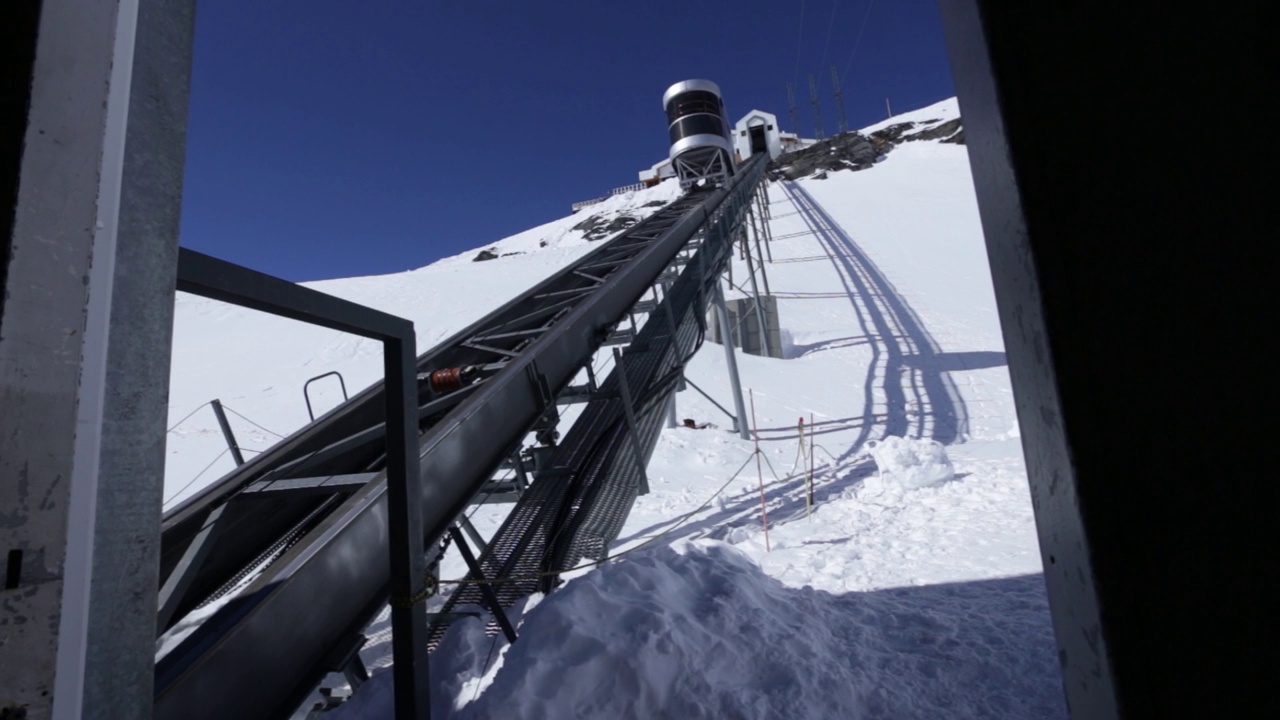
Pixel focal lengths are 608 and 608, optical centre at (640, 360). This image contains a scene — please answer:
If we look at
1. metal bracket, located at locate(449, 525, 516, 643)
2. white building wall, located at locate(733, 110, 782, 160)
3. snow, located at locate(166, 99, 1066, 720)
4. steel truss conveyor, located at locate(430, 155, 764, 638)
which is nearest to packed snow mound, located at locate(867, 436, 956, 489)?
snow, located at locate(166, 99, 1066, 720)

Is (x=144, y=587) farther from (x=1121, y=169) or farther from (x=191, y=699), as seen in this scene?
(x=1121, y=169)

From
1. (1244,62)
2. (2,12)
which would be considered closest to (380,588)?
(2,12)

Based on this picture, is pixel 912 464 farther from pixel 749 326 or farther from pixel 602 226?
pixel 602 226

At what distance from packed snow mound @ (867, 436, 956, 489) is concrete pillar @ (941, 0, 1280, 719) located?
5757 millimetres

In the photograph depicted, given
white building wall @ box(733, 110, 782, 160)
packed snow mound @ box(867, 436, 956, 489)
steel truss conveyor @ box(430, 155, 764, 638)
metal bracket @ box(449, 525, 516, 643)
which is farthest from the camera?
white building wall @ box(733, 110, 782, 160)

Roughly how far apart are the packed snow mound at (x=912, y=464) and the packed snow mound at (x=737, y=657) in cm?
266

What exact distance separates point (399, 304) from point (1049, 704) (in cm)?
1762

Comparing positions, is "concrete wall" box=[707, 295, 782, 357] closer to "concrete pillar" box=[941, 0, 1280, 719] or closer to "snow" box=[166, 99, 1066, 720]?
"snow" box=[166, 99, 1066, 720]

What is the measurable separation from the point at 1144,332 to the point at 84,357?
1548 mm

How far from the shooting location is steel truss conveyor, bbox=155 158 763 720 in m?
1.84

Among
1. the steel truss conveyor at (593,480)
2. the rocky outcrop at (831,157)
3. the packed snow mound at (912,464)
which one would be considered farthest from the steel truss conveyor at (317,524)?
the rocky outcrop at (831,157)

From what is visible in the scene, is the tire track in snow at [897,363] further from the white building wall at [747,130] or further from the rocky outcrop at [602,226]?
the rocky outcrop at [602,226]

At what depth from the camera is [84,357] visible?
958 millimetres

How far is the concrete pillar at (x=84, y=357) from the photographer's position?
0.87m
